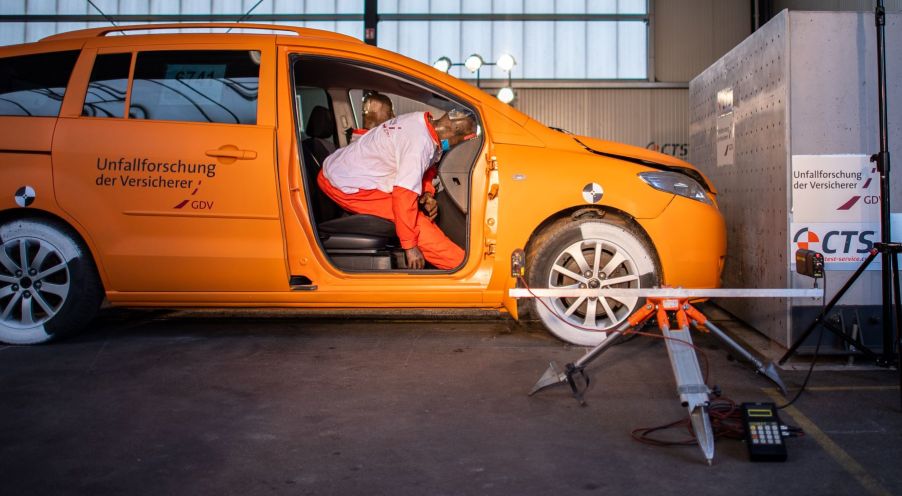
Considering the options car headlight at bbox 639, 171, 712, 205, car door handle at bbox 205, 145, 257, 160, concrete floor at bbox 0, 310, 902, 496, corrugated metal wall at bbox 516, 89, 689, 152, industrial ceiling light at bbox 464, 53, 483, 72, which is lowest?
concrete floor at bbox 0, 310, 902, 496

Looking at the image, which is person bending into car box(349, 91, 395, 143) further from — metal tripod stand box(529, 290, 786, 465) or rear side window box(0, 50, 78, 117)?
metal tripod stand box(529, 290, 786, 465)

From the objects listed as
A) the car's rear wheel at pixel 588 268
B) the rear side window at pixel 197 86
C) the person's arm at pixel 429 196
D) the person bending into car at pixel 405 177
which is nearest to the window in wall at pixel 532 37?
the person's arm at pixel 429 196

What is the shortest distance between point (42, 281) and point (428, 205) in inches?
95.1

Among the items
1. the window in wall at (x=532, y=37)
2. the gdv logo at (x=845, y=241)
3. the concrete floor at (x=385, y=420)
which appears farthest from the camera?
the window in wall at (x=532, y=37)

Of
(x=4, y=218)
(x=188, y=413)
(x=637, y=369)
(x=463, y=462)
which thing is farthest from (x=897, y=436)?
(x=4, y=218)

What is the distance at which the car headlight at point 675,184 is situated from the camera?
5234 millimetres

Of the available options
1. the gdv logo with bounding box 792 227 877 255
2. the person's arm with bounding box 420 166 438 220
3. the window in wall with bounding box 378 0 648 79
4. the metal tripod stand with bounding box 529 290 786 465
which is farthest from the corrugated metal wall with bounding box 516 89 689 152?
the metal tripod stand with bounding box 529 290 786 465

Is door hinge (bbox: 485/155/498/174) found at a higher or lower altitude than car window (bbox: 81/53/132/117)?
lower

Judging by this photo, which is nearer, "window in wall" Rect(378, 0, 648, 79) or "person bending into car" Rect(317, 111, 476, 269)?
"person bending into car" Rect(317, 111, 476, 269)

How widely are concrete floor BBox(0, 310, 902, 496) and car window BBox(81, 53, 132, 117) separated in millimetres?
1428

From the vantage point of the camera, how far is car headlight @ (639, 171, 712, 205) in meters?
5.23

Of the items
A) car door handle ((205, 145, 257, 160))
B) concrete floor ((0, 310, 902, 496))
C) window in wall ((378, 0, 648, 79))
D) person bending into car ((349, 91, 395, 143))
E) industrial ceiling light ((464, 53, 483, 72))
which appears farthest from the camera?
window in wall ((378, 0, 648, 79))

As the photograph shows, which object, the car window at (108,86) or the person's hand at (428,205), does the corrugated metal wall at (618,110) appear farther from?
the car window at (108,86)

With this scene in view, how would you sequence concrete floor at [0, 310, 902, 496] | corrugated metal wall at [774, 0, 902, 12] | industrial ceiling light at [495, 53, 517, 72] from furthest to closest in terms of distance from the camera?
industrial ceiling light at [495, 53, 517, 72] < corrugated metal wall at [774, 0, 902, 12] < concrete floor at [0, 310, 902, 496]
